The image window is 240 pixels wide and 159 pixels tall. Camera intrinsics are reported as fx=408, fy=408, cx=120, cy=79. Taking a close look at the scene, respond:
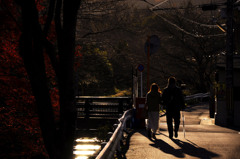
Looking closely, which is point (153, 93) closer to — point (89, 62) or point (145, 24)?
point (89, 62)

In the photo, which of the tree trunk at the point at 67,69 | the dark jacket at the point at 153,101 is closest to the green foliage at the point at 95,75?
the dark jacket at the point at 153,101

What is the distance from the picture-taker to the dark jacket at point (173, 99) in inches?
539

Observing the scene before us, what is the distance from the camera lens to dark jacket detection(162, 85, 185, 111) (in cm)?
1370

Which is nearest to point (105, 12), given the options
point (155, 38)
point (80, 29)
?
point (80, 29)

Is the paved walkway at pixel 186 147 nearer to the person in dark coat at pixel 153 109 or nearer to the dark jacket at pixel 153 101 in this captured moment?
the person in dark coat at pixel 153 109

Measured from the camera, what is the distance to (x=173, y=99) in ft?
45.0

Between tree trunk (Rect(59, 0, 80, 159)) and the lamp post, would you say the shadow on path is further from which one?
the lamp post

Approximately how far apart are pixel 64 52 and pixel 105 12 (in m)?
13.9

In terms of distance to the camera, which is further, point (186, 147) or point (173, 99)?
point (173, 99)

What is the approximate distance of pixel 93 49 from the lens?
963 inches

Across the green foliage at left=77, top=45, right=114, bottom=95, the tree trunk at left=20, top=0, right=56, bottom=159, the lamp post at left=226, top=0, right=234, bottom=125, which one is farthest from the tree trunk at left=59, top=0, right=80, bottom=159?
the green foliage at left=77, top=45, right=114, bottom=95

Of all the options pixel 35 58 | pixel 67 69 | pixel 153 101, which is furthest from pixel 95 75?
pixel 35 58

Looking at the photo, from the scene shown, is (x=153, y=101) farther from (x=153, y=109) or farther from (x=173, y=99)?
(x=173, y=99)

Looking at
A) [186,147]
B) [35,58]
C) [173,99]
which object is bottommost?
[186,147]
